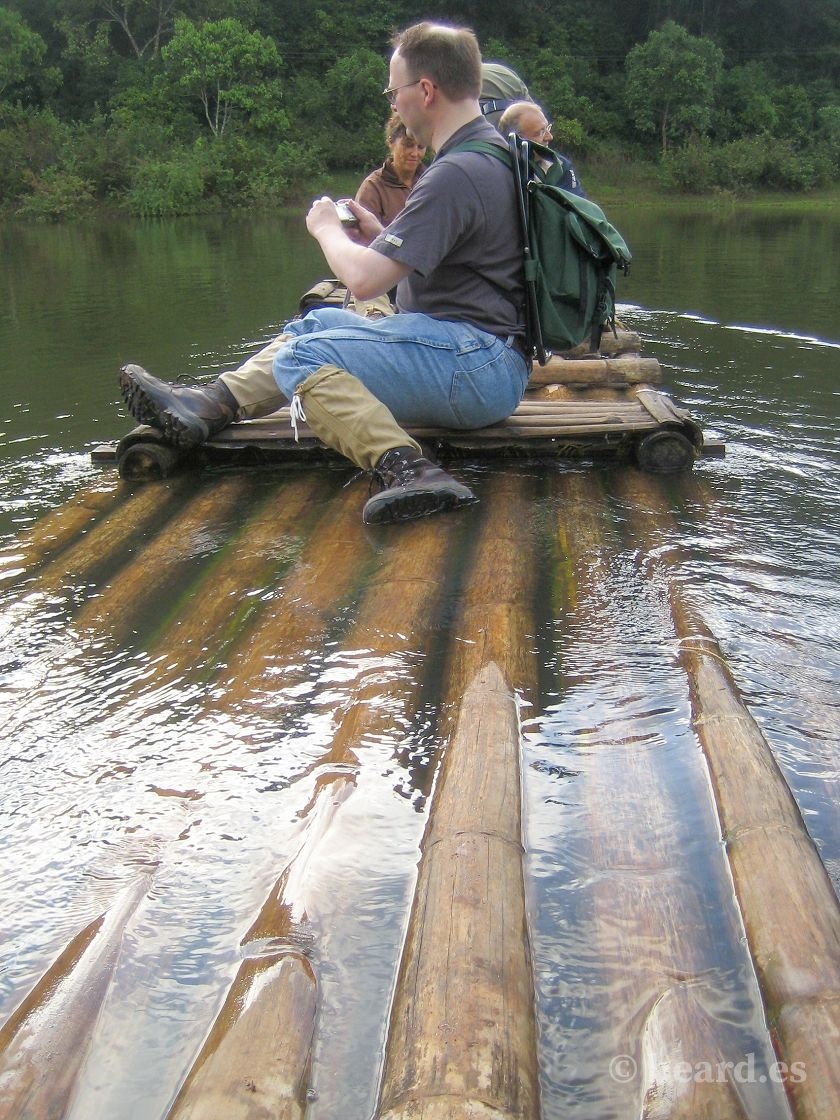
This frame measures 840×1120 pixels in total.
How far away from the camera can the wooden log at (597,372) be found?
579 centimetres

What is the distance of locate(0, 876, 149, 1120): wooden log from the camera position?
1.37m

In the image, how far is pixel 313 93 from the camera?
43.6 m

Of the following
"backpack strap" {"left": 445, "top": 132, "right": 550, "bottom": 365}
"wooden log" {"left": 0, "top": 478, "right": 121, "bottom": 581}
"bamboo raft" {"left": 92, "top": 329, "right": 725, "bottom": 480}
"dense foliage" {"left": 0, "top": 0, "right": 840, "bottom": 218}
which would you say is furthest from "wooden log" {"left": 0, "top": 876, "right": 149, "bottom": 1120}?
"dense foliage" {"left": 0, "top": 0, "right": 840, "bottom": 218}

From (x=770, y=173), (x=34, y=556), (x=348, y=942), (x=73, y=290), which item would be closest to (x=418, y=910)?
(x=348, y=942)

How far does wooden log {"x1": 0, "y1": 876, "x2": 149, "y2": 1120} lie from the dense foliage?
114 ft

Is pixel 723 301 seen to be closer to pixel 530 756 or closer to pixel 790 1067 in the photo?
pixel 530 756

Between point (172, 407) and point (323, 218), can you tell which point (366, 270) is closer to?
point (323, 218)

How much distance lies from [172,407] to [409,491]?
1.13 m

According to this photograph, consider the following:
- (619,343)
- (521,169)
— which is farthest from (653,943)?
(619,343)

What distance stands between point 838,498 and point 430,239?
1.95 meters

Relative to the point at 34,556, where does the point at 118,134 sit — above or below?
above

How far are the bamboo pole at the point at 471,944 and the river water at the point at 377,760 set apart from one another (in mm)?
46

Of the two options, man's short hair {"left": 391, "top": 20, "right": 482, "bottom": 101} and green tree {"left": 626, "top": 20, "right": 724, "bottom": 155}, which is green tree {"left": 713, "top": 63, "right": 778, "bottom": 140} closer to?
green tree {"left": 626, "top": 20, "right": 724, "bottom": 155}

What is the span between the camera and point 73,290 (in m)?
13.2
